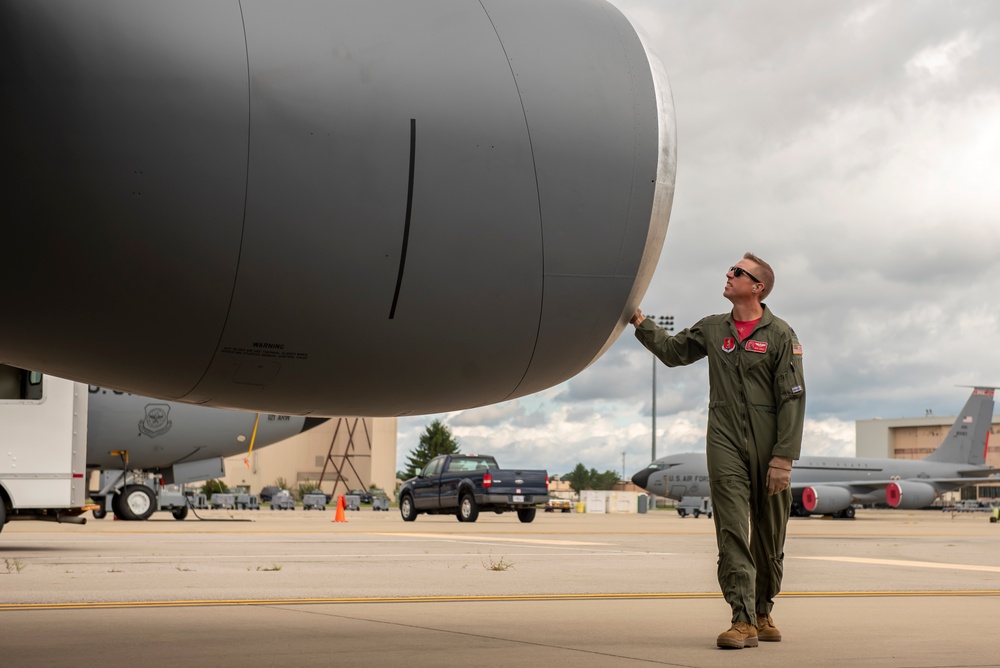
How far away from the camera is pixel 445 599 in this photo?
7.19m

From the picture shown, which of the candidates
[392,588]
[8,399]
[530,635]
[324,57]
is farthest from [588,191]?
[8,399]

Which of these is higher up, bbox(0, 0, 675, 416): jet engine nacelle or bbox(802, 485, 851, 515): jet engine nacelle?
bbox(0, 0, 675, 416): jet engine nacelle

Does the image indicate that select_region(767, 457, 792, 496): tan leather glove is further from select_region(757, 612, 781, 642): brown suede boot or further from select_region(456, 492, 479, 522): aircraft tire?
select_region(456, 492, 479, 522): aircraft tire

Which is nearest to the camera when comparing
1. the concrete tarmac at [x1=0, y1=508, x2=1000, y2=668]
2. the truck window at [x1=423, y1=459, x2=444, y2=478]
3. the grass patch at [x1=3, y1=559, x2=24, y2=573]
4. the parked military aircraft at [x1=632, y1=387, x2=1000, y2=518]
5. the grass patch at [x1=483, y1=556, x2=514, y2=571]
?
the concrete tarmac at [x1=0, y1=508, x2=1000, y2=668]

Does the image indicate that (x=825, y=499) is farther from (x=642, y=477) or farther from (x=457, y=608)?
(x=457, y=608)

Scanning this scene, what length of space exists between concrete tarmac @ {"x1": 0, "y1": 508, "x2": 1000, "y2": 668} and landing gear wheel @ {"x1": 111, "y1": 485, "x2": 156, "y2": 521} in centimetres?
898

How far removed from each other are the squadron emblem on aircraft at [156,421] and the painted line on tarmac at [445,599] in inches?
555

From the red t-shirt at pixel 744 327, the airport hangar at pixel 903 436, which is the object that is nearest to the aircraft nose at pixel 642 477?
the red t-shirt at pixel 744 327

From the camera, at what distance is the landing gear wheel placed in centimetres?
2166

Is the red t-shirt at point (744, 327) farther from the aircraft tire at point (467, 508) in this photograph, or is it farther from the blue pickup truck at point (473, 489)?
the aircraft tire at point (467, 508)

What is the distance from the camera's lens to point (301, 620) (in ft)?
19.3

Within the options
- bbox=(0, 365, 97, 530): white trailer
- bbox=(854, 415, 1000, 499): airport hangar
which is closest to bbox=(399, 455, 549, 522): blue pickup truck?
bbox=(0, 365, 97, 530): white trailer

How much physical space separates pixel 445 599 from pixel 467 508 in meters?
18.3

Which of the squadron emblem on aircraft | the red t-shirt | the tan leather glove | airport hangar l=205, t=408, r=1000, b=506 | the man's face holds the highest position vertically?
the man's face
